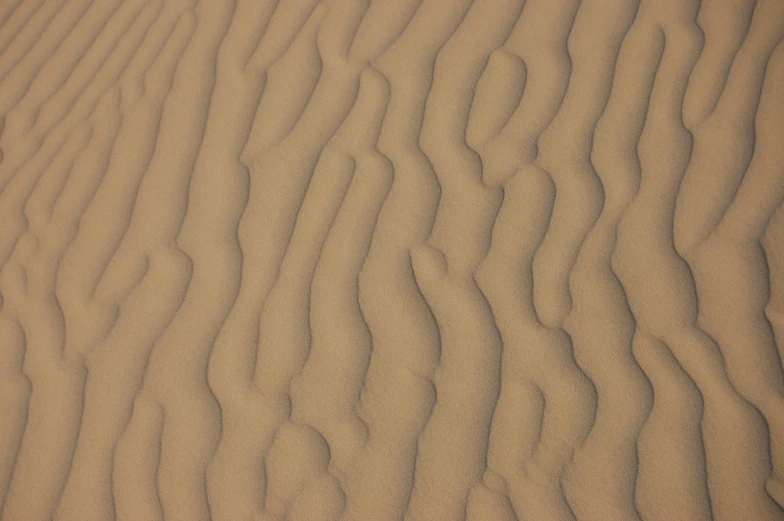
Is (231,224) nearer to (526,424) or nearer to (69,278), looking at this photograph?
(69,278)

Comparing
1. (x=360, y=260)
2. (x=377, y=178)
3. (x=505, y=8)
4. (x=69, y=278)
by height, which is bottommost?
(x=69, y=278)

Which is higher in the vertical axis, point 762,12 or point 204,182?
point 762,12

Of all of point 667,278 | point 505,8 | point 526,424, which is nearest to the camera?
point 526,424

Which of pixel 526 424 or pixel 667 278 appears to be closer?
pixel 526 424

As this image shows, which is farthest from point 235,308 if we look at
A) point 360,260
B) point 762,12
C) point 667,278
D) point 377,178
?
point 762,12

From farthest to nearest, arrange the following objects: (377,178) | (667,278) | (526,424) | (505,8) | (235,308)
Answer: (505,8), (377,178), (235,308), (667,278), (526,424)

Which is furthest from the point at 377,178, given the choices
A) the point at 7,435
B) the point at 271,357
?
the point at 7,435

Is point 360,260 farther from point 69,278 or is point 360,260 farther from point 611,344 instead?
point 69,278
